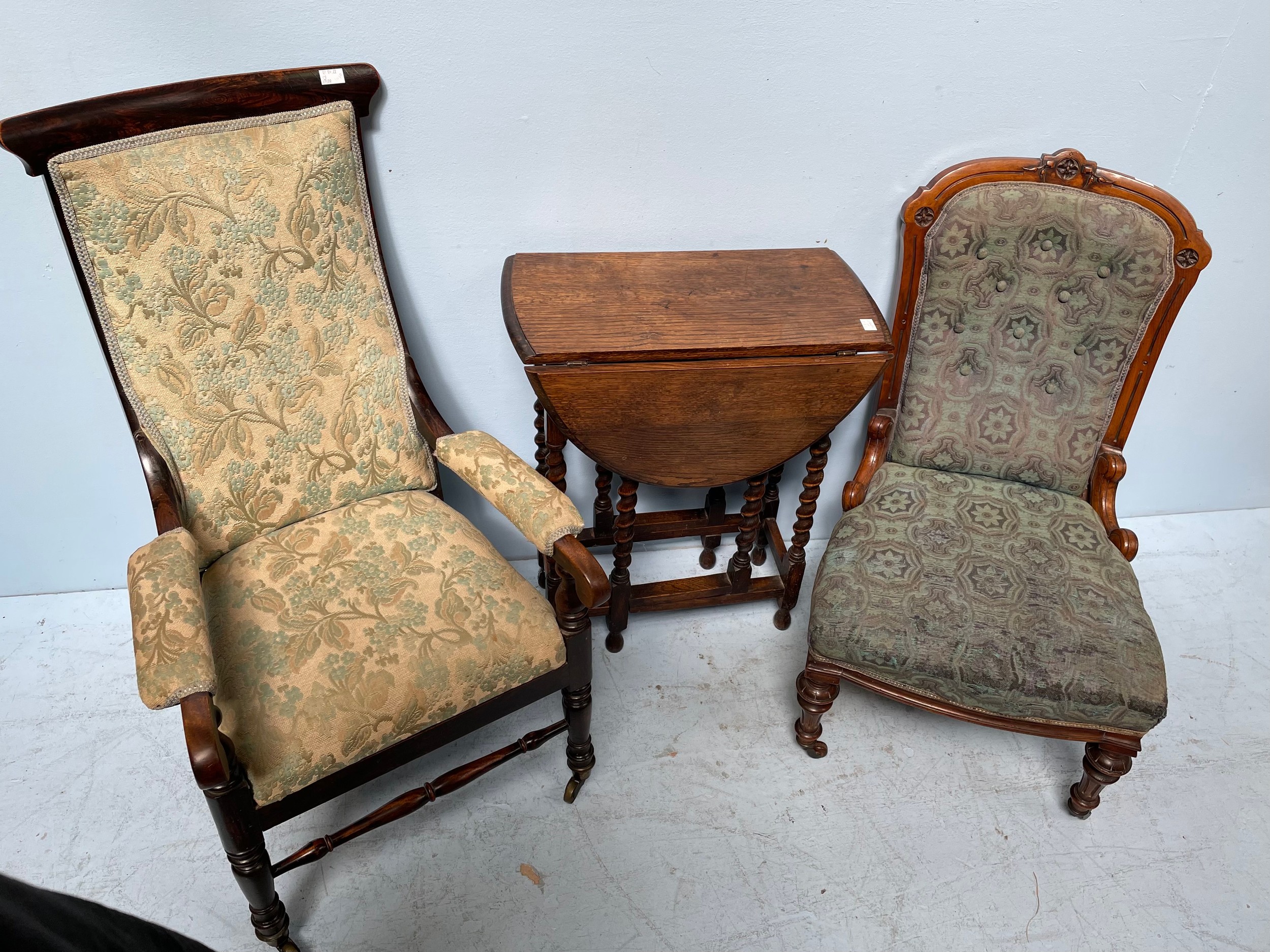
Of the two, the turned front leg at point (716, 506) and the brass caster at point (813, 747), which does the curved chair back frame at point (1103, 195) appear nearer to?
the turned front leg at point (716, 506)

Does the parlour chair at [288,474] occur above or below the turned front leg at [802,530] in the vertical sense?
above

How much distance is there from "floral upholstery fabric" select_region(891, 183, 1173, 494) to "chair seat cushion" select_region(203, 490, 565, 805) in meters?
1.07

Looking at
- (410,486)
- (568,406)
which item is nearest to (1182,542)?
(568,406)

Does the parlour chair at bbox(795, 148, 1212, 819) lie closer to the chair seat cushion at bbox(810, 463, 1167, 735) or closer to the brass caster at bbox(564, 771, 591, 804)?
the chair seat cushion at bbox(810, 463, 1167, 735)

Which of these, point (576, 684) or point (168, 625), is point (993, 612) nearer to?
point (576, 684)

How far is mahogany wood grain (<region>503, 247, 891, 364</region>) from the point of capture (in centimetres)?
151

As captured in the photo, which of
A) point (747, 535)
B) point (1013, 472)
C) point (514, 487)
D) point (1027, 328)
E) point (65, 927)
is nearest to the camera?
point (65, 927)

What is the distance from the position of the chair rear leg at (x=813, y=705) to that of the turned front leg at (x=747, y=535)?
1.20 ft

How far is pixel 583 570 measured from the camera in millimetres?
1314

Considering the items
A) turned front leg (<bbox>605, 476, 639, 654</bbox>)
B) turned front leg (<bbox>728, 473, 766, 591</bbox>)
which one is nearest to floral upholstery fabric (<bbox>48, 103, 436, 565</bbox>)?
turned front leg (<bbox>605, 476, 639, 654</bbox>)

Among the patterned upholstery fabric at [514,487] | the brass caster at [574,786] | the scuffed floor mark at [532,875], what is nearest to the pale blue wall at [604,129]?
the patterned upholstery fabric at [514,487]

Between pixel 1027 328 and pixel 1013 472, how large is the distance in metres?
0.34

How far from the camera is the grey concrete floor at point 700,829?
1535mm

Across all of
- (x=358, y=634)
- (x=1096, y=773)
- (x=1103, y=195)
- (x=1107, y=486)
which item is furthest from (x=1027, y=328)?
Result: (x=358, y=634)
